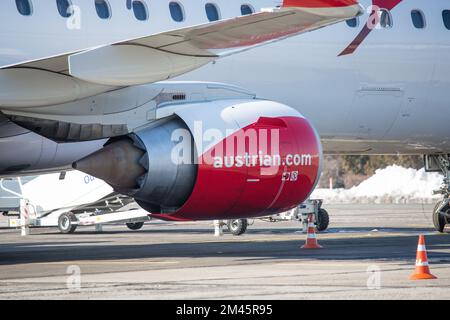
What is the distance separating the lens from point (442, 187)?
76.5 feet

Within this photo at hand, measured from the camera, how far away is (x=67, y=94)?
14.2 metres

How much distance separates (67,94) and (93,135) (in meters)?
1.93

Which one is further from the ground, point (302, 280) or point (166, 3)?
point (166, 3)

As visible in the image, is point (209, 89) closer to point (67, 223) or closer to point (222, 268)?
point (222, 268)

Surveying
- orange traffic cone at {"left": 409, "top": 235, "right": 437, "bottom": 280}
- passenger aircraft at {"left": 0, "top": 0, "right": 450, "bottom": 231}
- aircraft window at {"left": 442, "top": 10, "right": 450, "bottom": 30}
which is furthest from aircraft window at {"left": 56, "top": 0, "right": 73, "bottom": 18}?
aircraft window at {"left": 442, "top": 10, "right": 450, "bottom": 30}

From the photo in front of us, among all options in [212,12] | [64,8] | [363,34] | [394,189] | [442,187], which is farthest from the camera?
[394,189]

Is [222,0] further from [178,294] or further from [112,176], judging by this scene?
[178,294]

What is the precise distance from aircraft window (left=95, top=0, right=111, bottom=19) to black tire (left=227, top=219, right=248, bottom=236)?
9130 mm

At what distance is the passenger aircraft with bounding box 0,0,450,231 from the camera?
13.5 metres

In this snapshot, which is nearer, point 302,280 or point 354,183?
point 302,280

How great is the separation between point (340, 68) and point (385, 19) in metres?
1.32

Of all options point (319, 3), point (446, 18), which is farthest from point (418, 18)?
point (319, 3)

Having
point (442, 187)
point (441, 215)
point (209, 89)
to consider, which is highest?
point (209, 89)

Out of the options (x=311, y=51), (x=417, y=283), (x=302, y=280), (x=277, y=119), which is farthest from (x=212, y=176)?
(x=311, y=51)
